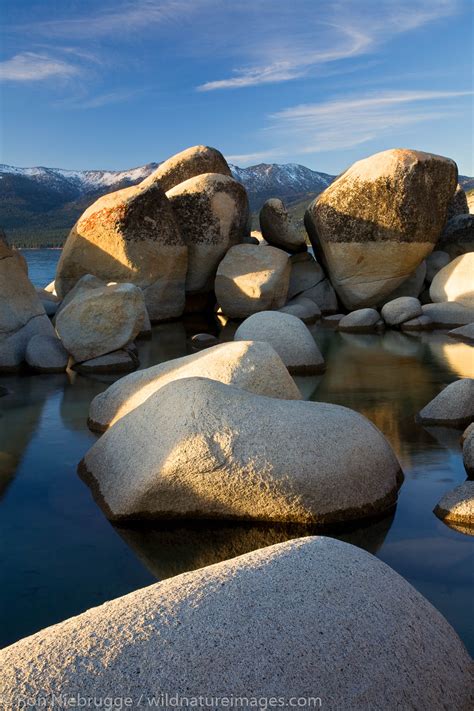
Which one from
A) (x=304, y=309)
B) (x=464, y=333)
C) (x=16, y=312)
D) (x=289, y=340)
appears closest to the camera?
(x=289, y=340)

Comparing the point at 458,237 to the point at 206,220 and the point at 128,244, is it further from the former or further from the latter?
the point at 128,244

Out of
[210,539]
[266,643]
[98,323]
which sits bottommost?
[98,323]

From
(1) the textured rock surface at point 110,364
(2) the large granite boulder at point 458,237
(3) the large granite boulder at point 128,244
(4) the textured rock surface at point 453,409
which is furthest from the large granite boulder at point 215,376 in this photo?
(2) the large granite boulder at point 458,237

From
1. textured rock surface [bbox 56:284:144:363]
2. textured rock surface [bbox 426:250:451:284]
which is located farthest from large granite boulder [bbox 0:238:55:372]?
textured rock surface [bbox 426:250:451:284]

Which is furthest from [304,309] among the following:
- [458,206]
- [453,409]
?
[453,409]

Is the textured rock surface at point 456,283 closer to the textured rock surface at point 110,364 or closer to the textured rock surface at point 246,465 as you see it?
the textured rock surface at point 110,364

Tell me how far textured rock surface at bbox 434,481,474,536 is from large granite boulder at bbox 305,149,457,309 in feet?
47.1

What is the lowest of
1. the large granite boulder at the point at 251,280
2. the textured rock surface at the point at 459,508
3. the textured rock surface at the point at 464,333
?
the textured rock surface at the point at 464,333

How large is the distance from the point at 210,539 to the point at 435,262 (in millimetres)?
18083

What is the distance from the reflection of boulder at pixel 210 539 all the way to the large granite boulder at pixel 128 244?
13.5 metres

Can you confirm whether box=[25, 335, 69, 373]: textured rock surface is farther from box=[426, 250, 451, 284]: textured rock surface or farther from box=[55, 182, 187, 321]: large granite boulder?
box=[426, 250, 451, 284]: textured rock surface

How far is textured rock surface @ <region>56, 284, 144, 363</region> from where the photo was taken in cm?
1356

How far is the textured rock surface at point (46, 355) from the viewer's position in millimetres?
13227

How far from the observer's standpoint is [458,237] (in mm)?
23078
